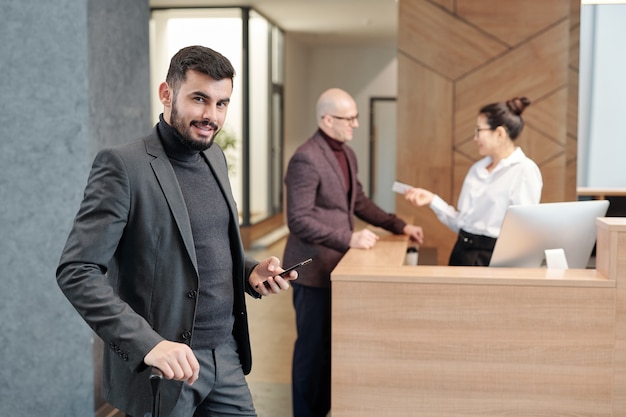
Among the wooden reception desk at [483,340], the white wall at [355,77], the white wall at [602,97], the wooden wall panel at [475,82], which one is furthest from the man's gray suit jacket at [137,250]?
the white wall at [355,77]

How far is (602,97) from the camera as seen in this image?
5.12 metres

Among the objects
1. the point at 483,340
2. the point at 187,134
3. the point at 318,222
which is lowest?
the point at 483,340

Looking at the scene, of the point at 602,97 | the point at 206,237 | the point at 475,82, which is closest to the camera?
the point at 206,237

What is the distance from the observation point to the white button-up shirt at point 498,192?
3.89m

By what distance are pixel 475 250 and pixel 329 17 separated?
886 centimetres

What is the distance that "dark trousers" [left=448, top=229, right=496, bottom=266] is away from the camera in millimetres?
3961

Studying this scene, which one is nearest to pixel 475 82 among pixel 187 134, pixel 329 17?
pixel 187 134

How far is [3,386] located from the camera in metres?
3.73

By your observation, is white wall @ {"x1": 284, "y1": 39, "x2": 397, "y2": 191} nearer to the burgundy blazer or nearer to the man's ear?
the burgundy blazer

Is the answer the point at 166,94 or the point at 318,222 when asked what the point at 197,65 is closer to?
the point at 166,94

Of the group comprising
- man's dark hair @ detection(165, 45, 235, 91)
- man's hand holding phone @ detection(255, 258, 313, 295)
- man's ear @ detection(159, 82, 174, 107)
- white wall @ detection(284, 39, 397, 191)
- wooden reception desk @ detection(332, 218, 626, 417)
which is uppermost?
white wall @ detection(284, 39, 397, 191)

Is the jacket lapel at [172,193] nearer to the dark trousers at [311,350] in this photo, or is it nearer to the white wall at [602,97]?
the dark trousers at [311,350]

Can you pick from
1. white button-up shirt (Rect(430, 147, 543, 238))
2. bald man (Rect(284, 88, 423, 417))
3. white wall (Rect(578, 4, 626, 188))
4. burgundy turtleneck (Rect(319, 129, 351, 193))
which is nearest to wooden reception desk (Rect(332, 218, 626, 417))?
white button-up shirt (Rect(430, 147, 543, 238))

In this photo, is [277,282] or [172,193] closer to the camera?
[172,193]
